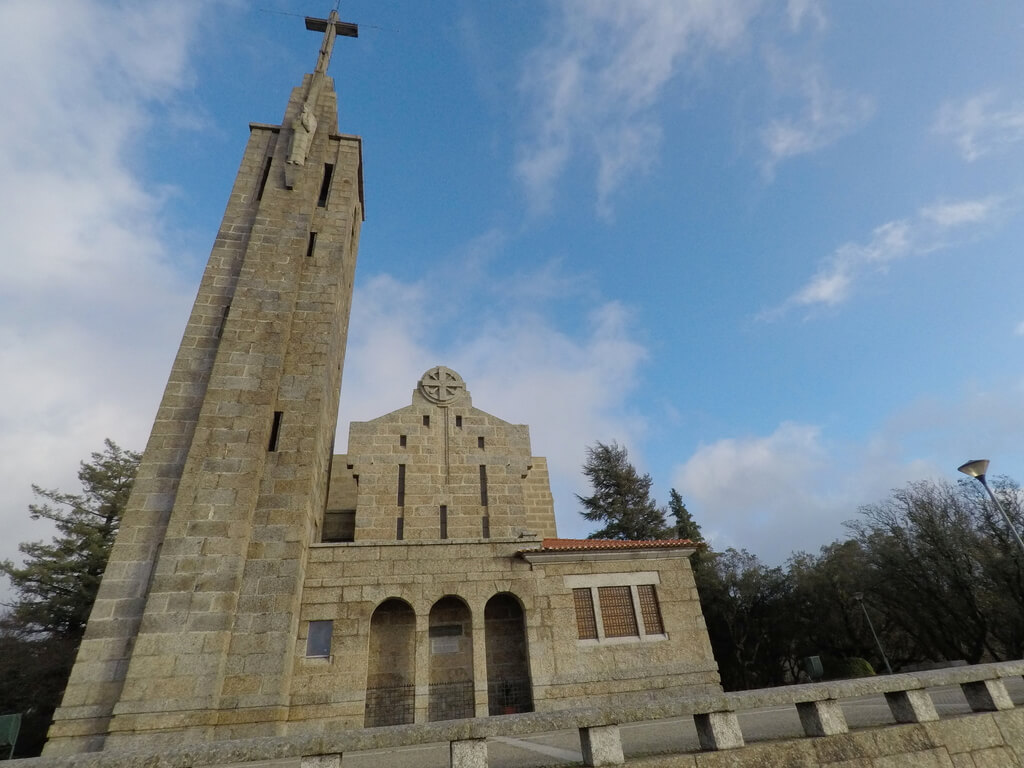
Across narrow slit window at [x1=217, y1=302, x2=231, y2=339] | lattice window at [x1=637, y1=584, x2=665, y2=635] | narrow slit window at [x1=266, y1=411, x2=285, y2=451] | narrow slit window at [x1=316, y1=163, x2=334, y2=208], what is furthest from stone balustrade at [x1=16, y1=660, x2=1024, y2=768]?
narrow slit window at [x1=316, y1=163, x2=334, y2=208]

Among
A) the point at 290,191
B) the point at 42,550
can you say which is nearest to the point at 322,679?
the point at 290,191

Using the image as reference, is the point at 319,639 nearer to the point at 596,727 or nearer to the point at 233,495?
the point at 233,495

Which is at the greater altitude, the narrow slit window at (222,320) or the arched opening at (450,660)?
the narrow slit window at (222,320)

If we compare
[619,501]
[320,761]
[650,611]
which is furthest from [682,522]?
[320,761]

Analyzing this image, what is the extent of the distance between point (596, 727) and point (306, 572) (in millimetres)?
11393

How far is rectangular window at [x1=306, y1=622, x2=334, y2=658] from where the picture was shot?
13.0m

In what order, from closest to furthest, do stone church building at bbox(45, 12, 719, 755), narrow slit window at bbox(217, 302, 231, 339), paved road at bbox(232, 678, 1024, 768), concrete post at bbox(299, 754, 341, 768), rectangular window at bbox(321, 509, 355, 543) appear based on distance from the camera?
concrete post at bbox(299, 754, 341, 768) → paved road at bbox(232, 678, 1024, 768) → stone church building at bbox(45, 12, 719, 755) → narrow slit window at bbox(217, 302, 231, 339) → rectangular window at bbox(321, 509, 355, 543)

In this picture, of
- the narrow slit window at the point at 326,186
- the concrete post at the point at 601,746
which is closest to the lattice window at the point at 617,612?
the concrete post at the point at 601,746

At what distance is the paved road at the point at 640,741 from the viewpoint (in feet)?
18.6

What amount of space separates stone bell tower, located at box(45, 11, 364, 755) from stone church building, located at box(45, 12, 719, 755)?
5 centimetres

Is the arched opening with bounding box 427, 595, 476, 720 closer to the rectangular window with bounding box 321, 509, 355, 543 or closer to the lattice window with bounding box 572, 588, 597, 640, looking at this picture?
the lattice window with bounding box 572, 588, 597, 640

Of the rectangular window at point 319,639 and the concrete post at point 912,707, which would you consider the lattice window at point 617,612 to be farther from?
the concrete post at point 912,707

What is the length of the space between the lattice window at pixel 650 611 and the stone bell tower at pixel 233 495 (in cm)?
985

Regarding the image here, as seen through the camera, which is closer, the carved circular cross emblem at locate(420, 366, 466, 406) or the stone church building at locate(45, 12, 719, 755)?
the stone church building at locate(45, 12, 719, 755)
